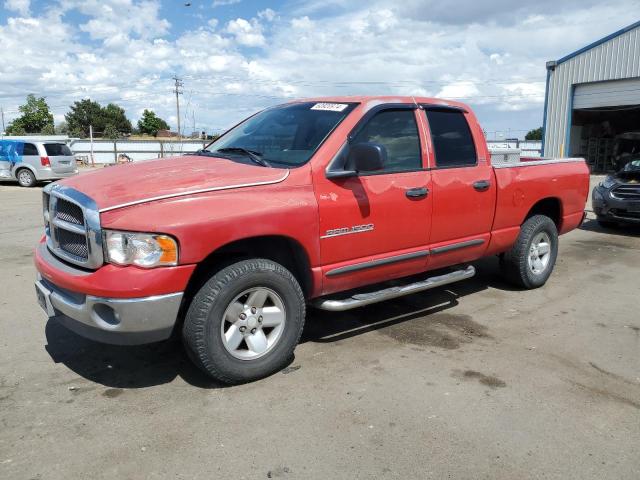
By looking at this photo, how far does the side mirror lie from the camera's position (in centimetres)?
381

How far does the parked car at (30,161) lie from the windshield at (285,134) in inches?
647

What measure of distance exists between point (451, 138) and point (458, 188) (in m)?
0.48

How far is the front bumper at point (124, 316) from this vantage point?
10.3 feet

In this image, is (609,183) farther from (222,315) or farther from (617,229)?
(222,315)

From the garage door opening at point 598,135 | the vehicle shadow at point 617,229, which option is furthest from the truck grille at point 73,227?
the garage door opening at point 598,135

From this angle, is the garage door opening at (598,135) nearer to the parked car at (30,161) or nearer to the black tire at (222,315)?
the parked car at (30,161)

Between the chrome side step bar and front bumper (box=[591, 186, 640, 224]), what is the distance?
227 inches

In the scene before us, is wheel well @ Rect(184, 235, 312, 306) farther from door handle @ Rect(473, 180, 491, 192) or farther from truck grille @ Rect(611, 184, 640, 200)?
truck grille @ Rect(611, 184, 640, 200)

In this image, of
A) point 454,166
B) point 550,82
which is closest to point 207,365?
point 454,166

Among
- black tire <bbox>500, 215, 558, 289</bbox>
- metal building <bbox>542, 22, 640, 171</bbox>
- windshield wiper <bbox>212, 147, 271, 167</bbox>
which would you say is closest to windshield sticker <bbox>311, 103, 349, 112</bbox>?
windshield wiper <bbox>212, 147, 271, 167</bbox>

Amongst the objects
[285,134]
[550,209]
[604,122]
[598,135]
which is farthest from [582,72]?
[285,134]

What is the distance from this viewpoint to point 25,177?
1891 centimetres

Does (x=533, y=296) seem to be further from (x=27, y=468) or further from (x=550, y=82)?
(x=550, y=82)

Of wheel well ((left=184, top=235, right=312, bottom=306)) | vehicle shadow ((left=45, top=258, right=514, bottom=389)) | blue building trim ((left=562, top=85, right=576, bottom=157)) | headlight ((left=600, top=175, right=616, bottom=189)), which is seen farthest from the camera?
blue building trim ((left=562, top=85, right=576, bottom=157))
